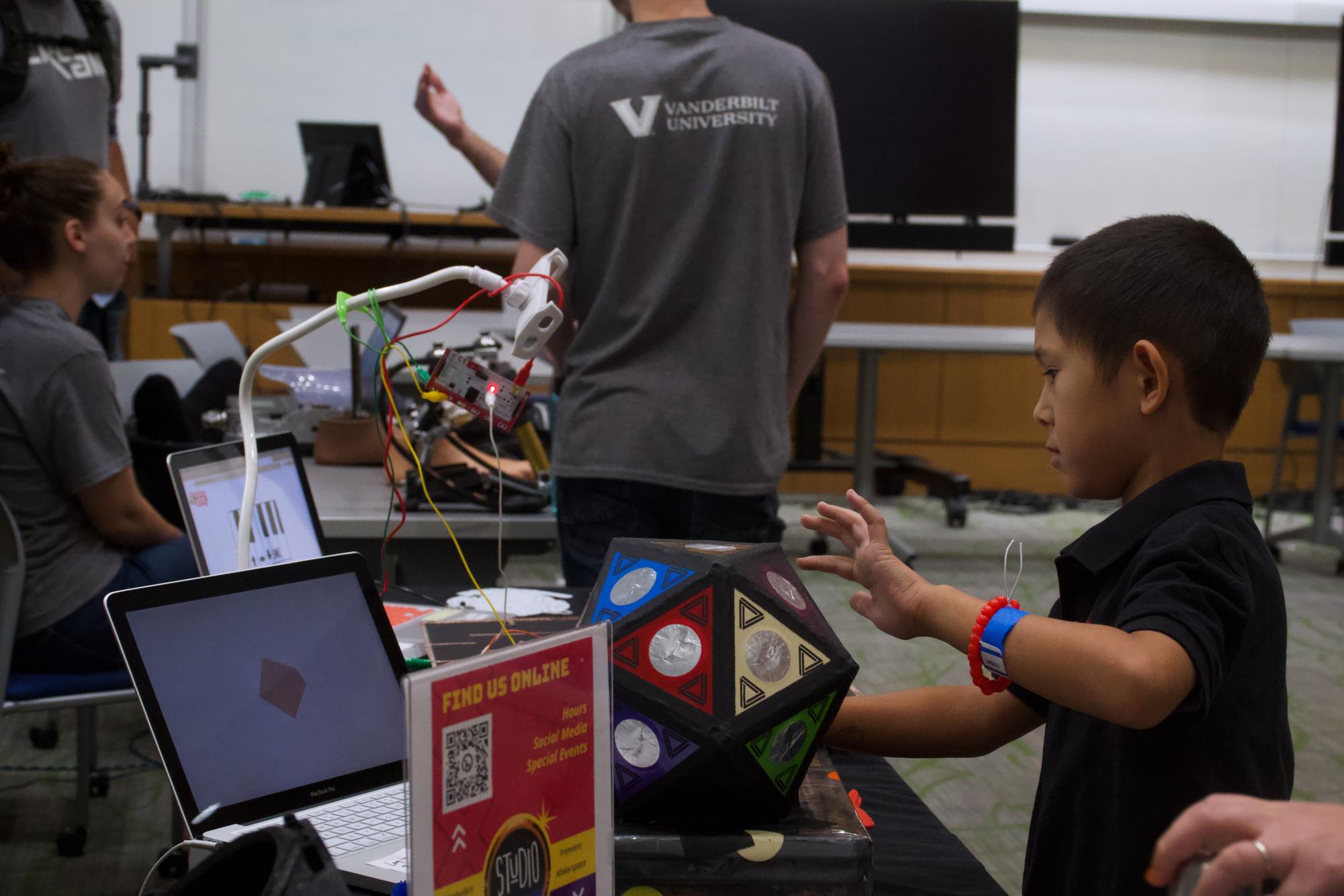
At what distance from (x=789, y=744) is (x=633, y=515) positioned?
0.94 metres

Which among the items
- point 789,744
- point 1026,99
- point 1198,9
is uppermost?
point 1198,9

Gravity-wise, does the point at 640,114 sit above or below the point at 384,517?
above

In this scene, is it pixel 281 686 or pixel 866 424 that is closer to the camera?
pixel 281 686

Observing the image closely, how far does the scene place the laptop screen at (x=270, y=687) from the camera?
801mm

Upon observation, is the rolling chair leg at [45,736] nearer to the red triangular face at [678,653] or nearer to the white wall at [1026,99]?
the red triangular face at [678,653]

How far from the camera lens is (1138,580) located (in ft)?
2.76

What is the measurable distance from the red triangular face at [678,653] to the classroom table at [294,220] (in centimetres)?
419

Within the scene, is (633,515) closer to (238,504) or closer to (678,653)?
(238,504)

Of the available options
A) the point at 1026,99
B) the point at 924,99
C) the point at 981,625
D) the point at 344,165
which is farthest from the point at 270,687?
the point at 1026,99

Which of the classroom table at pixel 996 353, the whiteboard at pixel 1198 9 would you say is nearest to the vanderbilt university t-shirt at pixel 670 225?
the classroom table at pixel 996 353

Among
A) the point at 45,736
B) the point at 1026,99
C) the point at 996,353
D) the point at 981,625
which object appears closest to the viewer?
the point at 981,625

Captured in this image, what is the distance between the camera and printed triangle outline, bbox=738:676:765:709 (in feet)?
2.38

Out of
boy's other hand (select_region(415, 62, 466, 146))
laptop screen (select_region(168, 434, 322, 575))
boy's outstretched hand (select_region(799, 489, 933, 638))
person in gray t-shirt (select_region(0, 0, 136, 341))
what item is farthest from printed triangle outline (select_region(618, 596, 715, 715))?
person in gray t-shirt (select_region(0, 0, 136, 341))

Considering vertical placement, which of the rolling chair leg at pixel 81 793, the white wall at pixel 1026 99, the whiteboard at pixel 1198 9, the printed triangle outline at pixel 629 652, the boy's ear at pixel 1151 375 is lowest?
the rolling chair leg at pixel 81 793
